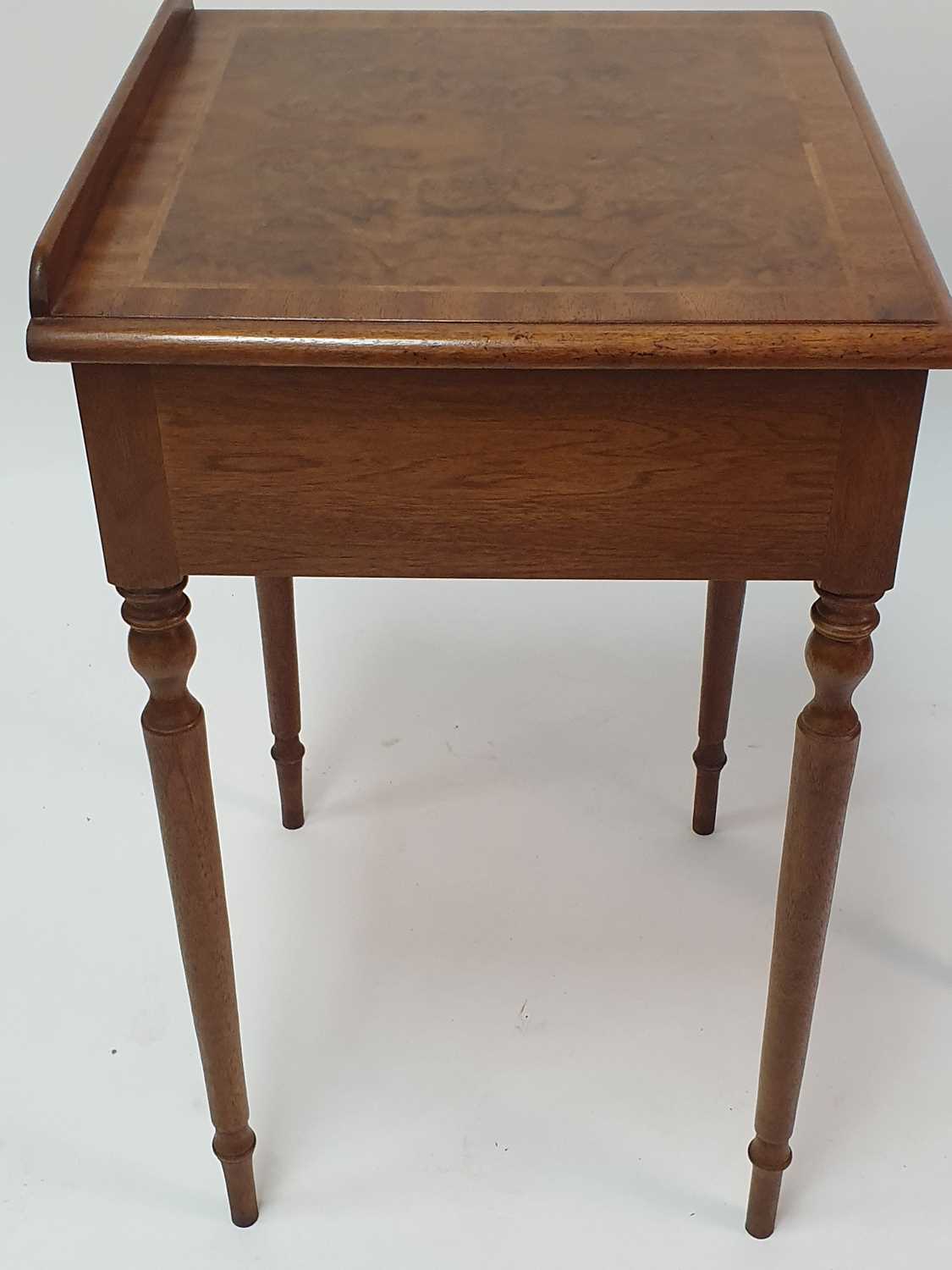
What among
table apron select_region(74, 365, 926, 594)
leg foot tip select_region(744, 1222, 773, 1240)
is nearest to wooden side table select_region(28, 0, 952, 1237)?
table apron select_region(74, 365, 926, 594)

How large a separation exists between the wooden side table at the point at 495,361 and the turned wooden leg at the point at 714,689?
0.46 meters

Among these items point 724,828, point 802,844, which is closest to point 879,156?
point 802,844

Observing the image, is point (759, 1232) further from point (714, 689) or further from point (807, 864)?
point (714, 689)

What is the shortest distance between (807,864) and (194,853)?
45 centimetres

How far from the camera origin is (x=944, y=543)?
2.32 meters

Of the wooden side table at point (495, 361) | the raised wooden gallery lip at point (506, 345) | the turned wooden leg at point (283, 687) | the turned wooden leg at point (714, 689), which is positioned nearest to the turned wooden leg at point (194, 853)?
the wooden side table at point (495, 361)

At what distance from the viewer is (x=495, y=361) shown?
3.65 ft

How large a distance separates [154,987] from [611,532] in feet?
2.56

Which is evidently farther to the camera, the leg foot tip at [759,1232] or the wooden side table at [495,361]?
the leg foot tip at [759,1232]

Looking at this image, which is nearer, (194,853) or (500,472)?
(500,472)

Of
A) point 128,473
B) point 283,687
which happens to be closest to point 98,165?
point 128,473

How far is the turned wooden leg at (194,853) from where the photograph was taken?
1258 millimetres

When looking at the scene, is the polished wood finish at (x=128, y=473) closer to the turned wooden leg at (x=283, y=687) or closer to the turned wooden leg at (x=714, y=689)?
the turned wooden leg at (x=283, y=687)

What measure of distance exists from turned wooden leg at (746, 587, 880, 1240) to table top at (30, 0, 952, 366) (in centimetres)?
22
